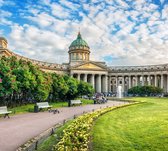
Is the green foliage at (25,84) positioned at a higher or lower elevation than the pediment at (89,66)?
lower

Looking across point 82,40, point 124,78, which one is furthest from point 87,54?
point 124,78

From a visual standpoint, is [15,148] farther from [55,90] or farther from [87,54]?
[87,54]

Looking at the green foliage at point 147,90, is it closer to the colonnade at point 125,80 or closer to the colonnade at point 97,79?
the colonnade at point 125,80

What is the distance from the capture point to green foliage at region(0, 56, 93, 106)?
30.3 meters

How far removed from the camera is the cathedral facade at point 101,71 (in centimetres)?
10012

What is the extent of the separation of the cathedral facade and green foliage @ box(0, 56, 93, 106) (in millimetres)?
45433

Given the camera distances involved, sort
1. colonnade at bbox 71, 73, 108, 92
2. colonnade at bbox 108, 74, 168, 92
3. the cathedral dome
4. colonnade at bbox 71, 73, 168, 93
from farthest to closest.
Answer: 1. the cathedral dome
2. colonnade at bbox 71, 73, 108, 92
3. colonnade at bbox 71, 73, 168, 93
4. colonnade at bbox 108, 74, 168, 92

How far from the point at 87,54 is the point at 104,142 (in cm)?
10511

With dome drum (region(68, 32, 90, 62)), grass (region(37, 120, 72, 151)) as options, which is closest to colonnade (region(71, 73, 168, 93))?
dome drum (region(68, 32, 90, 62))

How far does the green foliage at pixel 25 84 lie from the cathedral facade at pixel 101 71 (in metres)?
45.4

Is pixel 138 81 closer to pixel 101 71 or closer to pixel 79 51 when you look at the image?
pixel 101 71

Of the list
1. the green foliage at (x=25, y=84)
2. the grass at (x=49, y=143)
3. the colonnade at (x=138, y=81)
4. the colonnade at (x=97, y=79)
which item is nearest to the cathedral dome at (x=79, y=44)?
the colonnade at (x=97, y=79)

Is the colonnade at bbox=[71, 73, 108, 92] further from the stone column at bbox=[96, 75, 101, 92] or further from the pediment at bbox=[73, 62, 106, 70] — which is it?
the pediment at bbox=[73, 62, 106, 70]

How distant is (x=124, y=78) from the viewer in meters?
116
